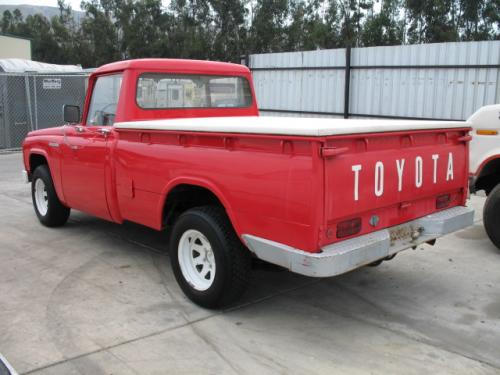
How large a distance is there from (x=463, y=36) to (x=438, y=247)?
91.2 ft

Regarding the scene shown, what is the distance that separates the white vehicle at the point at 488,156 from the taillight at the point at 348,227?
2622 millimetres

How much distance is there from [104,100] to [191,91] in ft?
2.97

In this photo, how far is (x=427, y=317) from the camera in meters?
4.18

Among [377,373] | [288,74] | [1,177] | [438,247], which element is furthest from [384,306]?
[288,74]

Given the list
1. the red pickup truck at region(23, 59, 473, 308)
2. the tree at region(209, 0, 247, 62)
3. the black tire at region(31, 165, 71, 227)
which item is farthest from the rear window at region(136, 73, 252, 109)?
the tree at region(209, 0, 247, 62)

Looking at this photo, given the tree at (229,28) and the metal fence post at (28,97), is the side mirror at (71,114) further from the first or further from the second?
the tree at (229,28)

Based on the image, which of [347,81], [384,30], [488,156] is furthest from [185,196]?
[384,30]

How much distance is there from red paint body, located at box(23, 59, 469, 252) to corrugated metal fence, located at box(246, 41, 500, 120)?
21.9ft

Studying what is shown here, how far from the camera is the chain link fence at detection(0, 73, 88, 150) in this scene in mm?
14555

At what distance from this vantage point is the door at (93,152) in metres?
5.32

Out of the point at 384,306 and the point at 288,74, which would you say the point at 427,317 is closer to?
the point at 384,306

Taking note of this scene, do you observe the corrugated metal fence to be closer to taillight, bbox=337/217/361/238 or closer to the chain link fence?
the chain link fence

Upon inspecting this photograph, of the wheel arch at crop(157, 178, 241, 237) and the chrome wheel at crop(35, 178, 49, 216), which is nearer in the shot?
the wheel arch at crop(157, 178, 241, 237)

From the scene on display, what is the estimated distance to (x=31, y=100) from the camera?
49.2 ft
